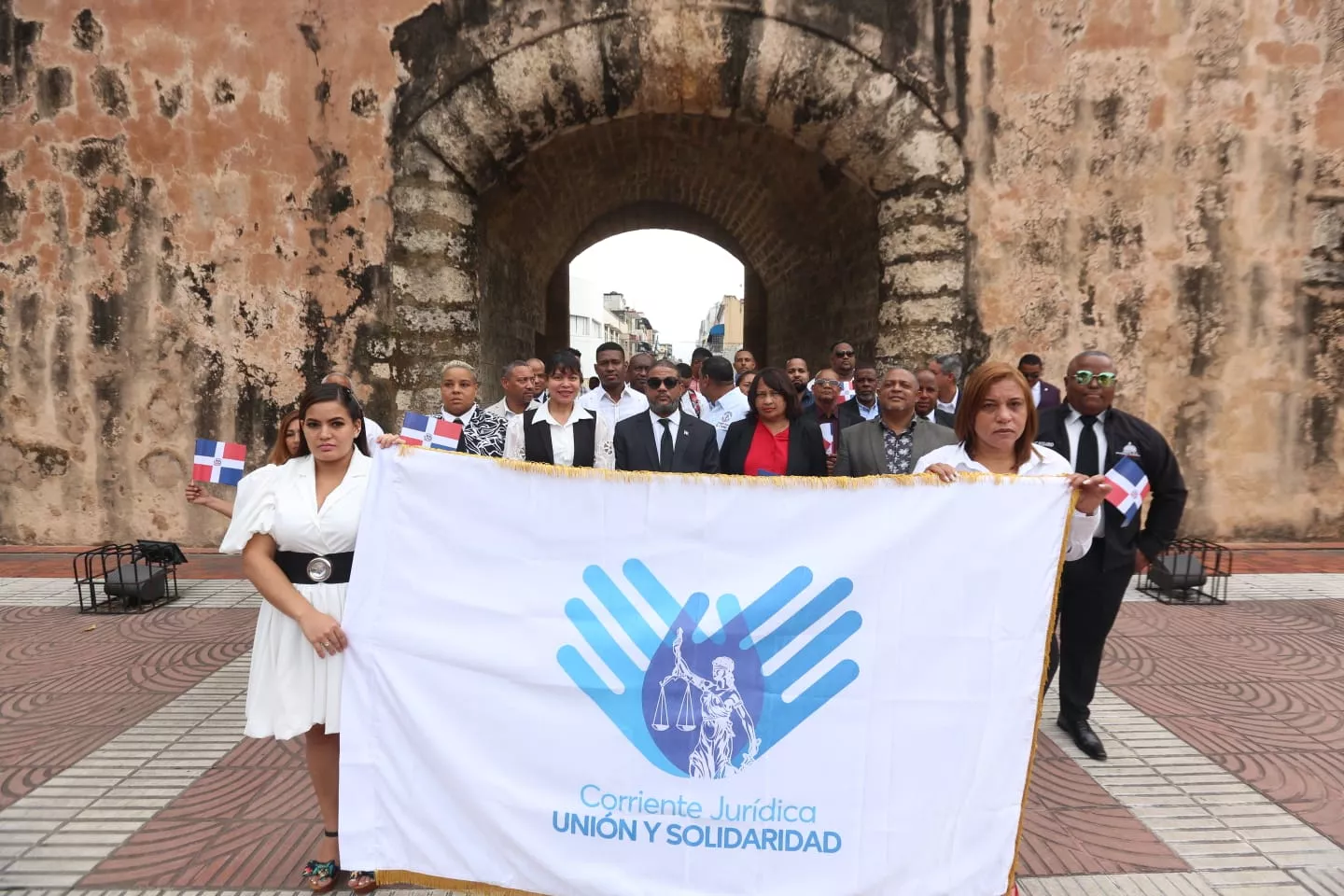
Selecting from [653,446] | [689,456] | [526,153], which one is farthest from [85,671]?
[526,153]

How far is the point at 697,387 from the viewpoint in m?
8.23

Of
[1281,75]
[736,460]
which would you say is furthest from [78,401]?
[1281,75]

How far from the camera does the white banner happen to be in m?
2.19

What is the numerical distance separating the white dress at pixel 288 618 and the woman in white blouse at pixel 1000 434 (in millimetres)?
1933

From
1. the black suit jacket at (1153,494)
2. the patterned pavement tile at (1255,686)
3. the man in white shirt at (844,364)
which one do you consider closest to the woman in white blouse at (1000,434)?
the black suit jacket at (1153,494)

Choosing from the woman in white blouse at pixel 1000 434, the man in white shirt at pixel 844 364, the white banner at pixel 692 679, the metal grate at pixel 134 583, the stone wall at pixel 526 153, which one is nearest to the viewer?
the white banner at pixel 692 679

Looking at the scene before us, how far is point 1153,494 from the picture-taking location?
11.1 feet

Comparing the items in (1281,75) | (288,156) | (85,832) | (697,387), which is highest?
(1281,75)

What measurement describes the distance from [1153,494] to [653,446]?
8.15 ft

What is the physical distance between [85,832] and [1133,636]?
572cm

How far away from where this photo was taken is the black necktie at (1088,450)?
3.51 m

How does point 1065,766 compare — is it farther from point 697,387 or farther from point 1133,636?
point 697,387

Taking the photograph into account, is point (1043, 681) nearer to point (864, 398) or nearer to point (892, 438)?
point (892, 438)

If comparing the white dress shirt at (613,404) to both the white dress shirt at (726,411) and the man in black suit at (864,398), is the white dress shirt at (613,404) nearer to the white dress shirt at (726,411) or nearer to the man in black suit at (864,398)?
the white dress shirt at (726,411)
